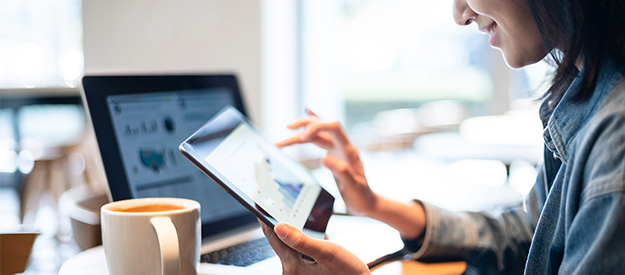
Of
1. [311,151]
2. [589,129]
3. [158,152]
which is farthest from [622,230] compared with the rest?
[311,151]

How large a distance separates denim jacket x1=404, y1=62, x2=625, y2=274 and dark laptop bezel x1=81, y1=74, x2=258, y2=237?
0.31 meters

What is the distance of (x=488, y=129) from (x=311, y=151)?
3.28ft

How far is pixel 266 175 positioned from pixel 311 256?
0.18 metres

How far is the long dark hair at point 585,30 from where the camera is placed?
1.75 ft

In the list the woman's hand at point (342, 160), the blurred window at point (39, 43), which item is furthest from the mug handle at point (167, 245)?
the blurred window at point (39, 43)

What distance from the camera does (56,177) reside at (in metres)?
3.06

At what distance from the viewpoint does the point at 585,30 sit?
54 centimetres

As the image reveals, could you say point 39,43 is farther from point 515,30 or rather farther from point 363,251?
point 515,30

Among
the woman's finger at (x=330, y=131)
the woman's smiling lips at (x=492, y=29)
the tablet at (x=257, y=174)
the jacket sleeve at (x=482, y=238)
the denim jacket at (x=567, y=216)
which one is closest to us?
the denim jacket at (x=567, y=216)

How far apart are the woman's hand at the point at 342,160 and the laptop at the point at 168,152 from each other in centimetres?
15

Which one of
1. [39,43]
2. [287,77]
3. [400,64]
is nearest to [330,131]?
[287,77]

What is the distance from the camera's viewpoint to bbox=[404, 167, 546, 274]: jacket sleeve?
0.79 metres

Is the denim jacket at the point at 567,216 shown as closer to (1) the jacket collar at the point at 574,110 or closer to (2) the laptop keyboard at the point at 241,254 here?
(1) the jacket collar at the point at 574,110

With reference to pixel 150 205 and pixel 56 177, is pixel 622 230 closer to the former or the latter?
pixel 150 205
